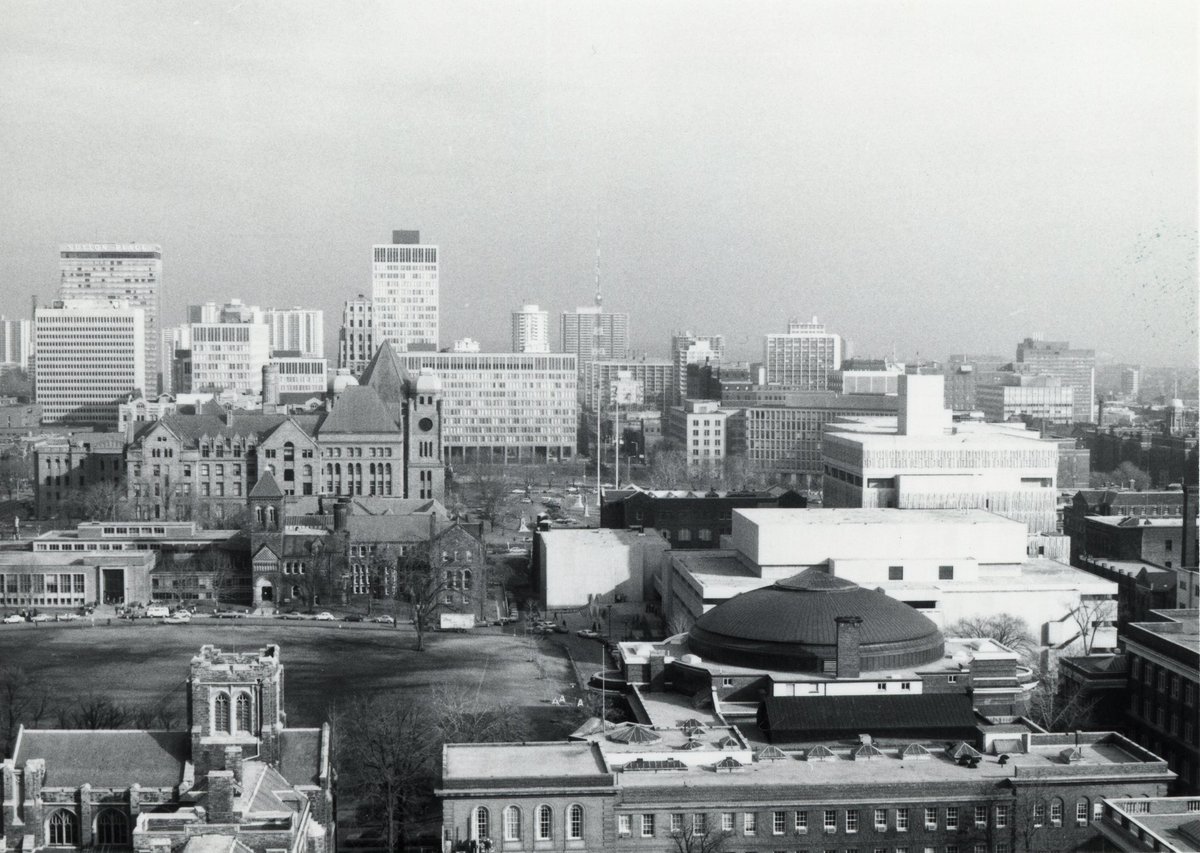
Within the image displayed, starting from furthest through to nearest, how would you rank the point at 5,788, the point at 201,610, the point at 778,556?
the point at 201,610 < the point at 778,556 < the point at 5,788

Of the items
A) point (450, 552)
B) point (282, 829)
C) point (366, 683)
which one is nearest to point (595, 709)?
point (366, 683)

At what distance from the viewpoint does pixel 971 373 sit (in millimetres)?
183625

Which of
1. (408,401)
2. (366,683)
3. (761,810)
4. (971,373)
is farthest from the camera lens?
(971,373)

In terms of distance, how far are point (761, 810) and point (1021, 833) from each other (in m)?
6.53

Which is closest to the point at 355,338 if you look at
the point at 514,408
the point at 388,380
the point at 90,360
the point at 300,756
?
the point at 514,408

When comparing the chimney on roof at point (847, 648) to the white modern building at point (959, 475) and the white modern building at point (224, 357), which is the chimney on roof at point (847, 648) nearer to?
the white modern building at point (959, 475)

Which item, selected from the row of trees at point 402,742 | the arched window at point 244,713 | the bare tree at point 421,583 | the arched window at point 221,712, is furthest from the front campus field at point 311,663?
the arched window at point 221,712

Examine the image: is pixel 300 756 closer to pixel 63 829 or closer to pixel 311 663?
pixel 63 829

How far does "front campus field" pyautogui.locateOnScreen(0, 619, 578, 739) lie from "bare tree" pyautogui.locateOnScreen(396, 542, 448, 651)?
1.35 meters

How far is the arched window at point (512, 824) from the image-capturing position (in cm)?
3612

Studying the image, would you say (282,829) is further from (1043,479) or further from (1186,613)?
(1043,479)

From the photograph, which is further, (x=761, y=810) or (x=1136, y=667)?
(x=1136, y=667)

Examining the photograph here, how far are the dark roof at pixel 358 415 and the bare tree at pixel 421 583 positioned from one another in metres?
25.3

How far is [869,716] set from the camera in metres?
42.9
